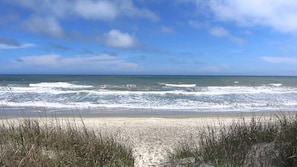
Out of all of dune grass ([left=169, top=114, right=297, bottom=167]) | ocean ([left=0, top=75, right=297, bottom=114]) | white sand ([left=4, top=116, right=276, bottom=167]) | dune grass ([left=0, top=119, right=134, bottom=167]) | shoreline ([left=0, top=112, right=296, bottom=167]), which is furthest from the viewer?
ocean ([left=0, top=75, right=297, bottom=114])

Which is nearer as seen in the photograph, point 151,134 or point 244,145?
point 244,145

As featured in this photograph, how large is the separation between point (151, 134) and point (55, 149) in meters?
6.08

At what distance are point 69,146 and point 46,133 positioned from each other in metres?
0.78

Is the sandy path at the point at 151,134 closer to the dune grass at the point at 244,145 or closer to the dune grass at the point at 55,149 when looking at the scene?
the dune grass at the point at 55,149

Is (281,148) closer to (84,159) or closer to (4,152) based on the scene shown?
(84,159)

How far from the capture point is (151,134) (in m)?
10.9

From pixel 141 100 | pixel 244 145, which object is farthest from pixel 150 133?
pixel 141 100

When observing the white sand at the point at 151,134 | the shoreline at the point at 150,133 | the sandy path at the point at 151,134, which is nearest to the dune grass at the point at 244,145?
the shoreline at the point at 150,133

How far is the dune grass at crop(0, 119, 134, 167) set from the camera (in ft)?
13.7

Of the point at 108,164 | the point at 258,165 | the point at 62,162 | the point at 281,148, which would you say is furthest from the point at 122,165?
the point at 281,148

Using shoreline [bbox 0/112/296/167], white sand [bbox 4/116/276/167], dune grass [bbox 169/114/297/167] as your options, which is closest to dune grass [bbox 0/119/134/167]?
shoreline [bbox 0/112/296/167]

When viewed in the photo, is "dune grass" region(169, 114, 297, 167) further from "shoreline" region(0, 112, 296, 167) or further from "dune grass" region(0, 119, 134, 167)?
"dune grass" region(0, 119, 134, 167)

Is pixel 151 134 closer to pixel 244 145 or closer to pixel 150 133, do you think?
pixel 150 133

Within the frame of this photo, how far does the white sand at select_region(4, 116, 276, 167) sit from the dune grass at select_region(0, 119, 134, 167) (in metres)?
1.23
